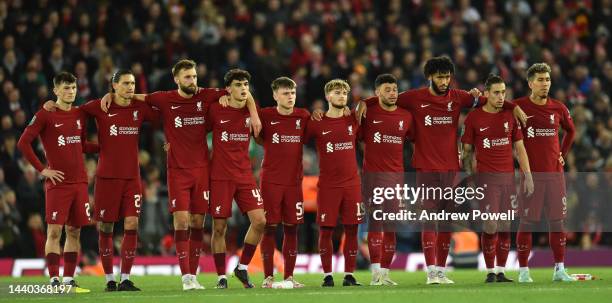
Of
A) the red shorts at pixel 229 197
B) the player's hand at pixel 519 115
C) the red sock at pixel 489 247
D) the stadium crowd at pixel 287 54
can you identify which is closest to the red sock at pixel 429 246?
the red sock at pixel 489 247

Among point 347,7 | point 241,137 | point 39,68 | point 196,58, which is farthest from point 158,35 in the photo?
point 241,137

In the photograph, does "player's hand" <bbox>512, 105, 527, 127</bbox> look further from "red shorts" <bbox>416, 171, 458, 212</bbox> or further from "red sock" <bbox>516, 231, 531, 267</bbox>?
"red sock" <bbox>516, 231, 531, 267</bbox>

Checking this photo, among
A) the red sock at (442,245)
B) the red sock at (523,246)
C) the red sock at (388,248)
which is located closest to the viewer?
the red sock at (442,245)

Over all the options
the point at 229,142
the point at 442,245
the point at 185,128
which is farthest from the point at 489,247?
the point at 185,128

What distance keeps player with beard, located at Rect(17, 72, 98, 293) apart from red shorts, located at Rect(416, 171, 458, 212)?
4.01 meters

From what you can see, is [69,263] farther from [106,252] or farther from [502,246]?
[502,246]

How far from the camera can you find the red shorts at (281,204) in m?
14.3

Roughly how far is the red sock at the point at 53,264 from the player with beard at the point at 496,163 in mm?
5080

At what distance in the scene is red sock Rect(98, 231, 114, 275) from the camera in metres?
14.2

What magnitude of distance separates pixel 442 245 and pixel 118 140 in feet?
13.1

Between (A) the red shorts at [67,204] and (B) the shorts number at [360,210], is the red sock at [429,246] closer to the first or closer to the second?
(B) the shorts number at [360,210]

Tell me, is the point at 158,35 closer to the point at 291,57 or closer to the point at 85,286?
the point at 291,57

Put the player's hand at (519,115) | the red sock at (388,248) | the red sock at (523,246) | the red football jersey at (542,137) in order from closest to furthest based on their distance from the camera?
the red sock at (388,248) < the player's hand at (519,115) < the red sock at (523,246) < the red football jersey at (542,137)

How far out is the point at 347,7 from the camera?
24.9 metres
